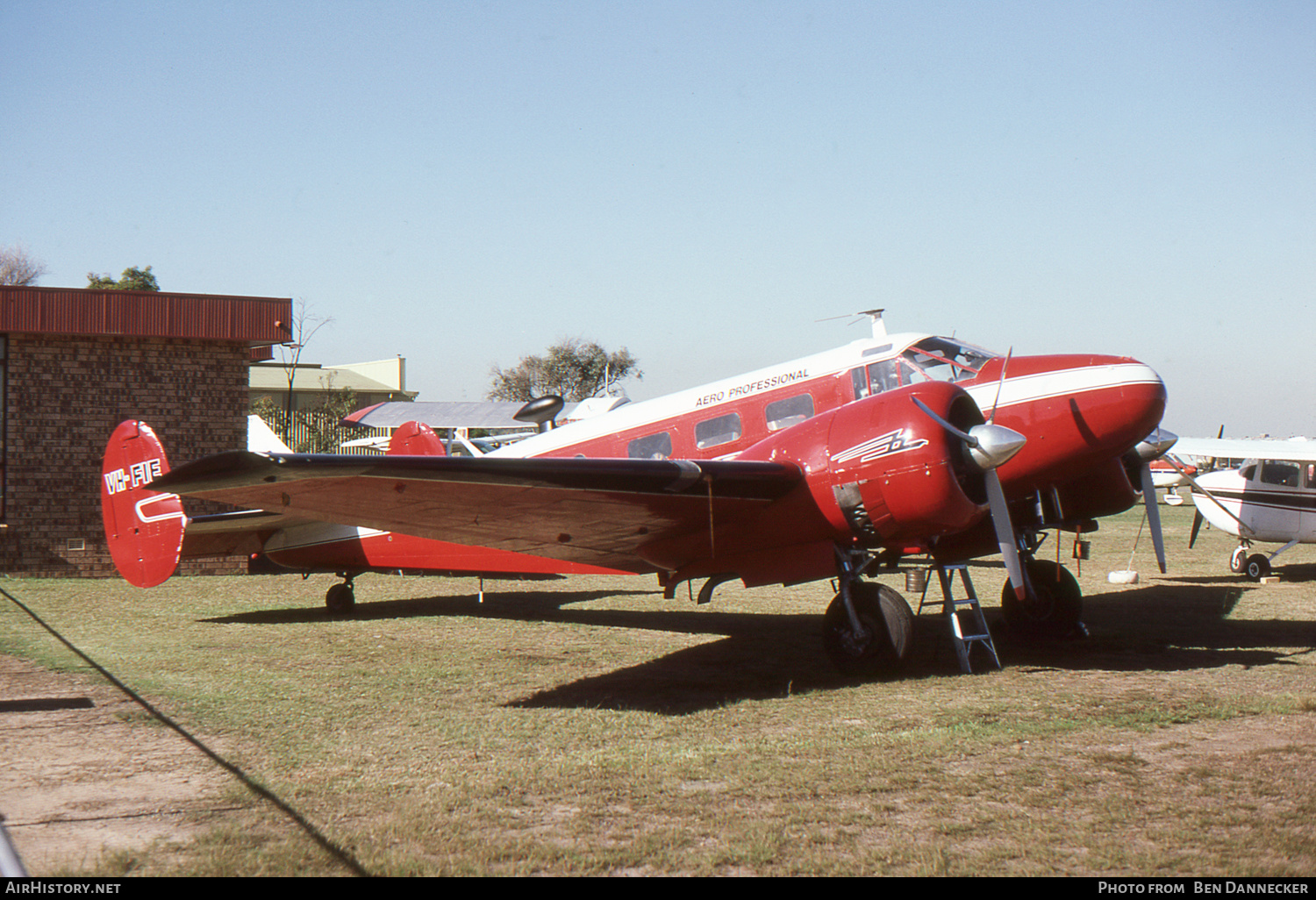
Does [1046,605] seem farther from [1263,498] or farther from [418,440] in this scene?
[1263,498]

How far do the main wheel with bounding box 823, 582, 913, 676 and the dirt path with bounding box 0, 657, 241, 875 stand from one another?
4.79 m

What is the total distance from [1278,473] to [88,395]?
2115 cm

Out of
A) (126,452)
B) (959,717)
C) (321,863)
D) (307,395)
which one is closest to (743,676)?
(959,717)

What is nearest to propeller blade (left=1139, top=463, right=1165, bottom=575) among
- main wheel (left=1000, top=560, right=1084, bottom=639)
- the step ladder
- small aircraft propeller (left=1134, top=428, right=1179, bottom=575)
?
small aircraft propeller (left=1134, top=428, right=1179, bottom=575)

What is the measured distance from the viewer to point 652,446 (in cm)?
995

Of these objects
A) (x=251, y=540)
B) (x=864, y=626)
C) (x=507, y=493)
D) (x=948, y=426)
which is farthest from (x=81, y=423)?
(x=948, y=426)

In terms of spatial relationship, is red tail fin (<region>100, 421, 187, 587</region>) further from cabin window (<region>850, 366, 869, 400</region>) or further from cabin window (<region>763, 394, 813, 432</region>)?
cabin window (<region>850, 366, 869, 400</region>)

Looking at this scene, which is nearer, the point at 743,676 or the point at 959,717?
the point at 959,717

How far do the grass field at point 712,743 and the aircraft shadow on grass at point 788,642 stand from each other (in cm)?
6

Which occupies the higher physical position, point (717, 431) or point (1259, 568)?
point (717, 431)

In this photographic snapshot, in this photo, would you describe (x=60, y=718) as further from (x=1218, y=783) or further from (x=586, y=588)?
(x=586, y=588)

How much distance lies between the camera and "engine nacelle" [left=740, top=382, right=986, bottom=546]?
7.21m

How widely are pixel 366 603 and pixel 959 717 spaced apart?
28.6 feet

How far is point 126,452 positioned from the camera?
1071 centimetres
